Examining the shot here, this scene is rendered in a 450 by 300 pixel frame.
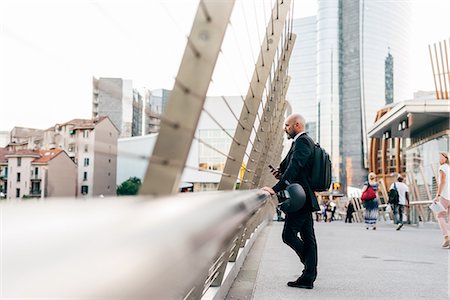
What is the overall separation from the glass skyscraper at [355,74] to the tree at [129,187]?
13281 centimetres

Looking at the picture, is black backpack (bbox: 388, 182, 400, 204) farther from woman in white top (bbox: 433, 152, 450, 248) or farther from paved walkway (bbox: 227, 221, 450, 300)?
paved walkway (bbox: 227, 221, 450, 300)

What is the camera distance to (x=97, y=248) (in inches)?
20.8

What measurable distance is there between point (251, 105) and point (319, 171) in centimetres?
162

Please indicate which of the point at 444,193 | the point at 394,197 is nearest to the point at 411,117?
the point at 394,197

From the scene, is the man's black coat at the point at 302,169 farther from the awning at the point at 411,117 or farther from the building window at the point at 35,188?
the awning at the point at 411,117

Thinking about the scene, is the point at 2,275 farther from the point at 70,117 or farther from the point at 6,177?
the point at 70,117

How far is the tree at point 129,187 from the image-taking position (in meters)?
1.30

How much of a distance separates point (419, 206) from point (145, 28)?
20.4 metres

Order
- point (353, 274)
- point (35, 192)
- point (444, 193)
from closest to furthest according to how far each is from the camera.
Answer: point (35, 192) < point (353, 274) < point (444, 193)

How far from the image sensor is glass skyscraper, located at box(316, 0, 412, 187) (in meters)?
133

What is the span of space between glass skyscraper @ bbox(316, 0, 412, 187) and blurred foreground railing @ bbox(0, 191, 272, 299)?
438 ft

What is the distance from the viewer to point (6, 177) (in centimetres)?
94

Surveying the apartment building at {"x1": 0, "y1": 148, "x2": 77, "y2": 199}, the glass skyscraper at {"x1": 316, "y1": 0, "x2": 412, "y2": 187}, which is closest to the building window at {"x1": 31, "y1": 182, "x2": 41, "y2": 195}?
the apartment building at {"x1": 0, "y1": 148, "x2": 77, "y2": 199}

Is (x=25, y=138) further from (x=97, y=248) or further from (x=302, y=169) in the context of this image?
(x=302, y=169)
